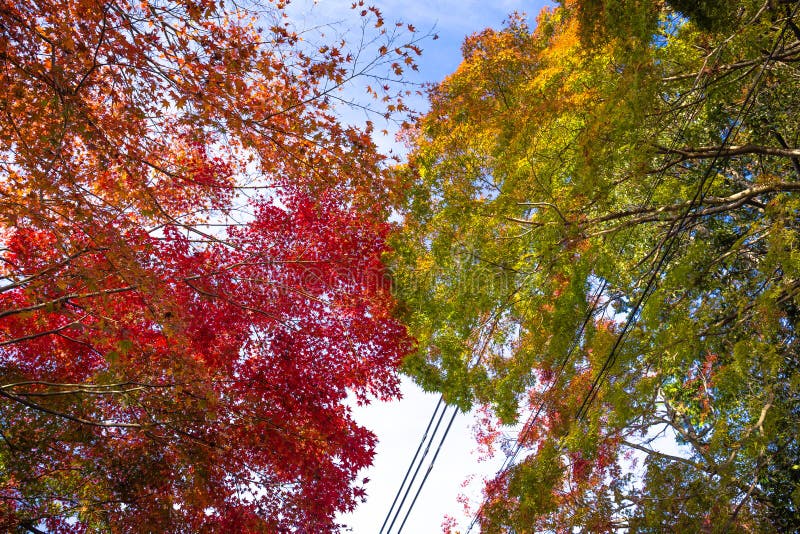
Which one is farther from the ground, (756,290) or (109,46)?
(756,290)

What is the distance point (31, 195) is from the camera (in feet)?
15.5

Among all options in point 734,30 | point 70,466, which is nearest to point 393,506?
point 70,466

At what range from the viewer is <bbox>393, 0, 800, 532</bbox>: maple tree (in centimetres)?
575

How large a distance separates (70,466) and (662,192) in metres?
8.03

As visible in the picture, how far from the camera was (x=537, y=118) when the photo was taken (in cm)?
698

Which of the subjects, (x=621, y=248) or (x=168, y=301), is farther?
(x=621, y=248)

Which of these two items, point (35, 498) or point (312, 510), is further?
point (312, 510)

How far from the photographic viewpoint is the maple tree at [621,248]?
5.75 metres

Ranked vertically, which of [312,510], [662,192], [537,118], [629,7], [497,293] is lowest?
[312,510]

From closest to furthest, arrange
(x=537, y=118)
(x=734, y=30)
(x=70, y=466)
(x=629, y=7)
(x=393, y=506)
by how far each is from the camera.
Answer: (x=629, y=7)
(x=734, y=30)
(x=70, y=466)
(x=537, y=118)
(x=393, y=506)

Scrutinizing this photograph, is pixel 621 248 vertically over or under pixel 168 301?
over

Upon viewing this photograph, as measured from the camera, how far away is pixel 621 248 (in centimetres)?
795

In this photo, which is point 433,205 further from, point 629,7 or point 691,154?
point 629,7

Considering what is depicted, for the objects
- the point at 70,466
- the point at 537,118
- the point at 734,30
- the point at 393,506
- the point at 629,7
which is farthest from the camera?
the point at 393,506
